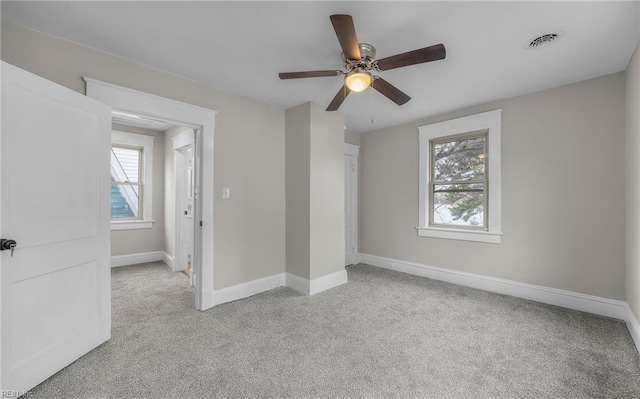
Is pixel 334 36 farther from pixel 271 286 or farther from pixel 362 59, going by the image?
pixel 271 286

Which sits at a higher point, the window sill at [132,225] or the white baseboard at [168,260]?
the window sill at [132,225]

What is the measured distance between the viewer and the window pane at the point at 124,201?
4867 millimetres

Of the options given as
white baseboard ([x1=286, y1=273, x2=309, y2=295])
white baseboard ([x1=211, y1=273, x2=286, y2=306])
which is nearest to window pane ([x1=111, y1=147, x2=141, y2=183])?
white baseboard ([x1=211, y1=273, x2=286, y2=306])

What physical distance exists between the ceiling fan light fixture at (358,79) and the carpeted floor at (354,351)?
208 centimetres

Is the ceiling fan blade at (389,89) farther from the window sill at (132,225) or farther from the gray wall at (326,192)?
the window sill at (132,225)

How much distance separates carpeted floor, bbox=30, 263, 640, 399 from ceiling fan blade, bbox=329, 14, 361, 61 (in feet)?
7.34

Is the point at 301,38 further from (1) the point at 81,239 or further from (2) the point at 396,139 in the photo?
(2) the point at 396,139

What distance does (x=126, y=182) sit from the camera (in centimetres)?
493

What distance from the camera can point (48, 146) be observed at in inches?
74.0

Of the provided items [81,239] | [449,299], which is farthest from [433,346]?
[81,239]

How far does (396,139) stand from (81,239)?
4.23 metres

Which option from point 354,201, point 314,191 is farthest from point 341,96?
point 354,201

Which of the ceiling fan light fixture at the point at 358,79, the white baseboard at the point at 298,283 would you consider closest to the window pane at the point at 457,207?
the white baseboard at the point at 298,283

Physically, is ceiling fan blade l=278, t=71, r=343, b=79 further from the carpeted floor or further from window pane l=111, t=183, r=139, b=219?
window pane l=111, t=183, r=139, b=219
